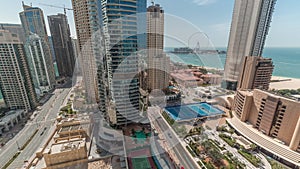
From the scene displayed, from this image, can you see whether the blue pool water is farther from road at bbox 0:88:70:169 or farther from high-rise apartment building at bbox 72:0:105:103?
road at bbox 0:88:70:169

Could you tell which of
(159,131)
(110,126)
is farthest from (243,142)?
(110,126)

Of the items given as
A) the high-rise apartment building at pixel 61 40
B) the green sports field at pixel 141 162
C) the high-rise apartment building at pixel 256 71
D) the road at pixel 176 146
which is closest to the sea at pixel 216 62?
the high-rise apartment building at pixel 256 71

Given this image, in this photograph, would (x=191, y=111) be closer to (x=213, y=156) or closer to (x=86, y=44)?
(x=213, y=156)

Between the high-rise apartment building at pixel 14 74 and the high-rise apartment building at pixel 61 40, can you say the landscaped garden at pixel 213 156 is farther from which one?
the high-rise apartment building at pixel 61 40

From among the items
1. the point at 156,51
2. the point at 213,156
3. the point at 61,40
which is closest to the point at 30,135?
the point at 213,156

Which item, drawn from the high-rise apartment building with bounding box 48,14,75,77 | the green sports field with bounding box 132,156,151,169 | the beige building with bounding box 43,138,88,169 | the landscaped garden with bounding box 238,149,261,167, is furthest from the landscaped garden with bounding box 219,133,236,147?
the high-rise apartment building with bounding box 48,14,75,77

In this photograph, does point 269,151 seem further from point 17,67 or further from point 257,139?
point 17,67
